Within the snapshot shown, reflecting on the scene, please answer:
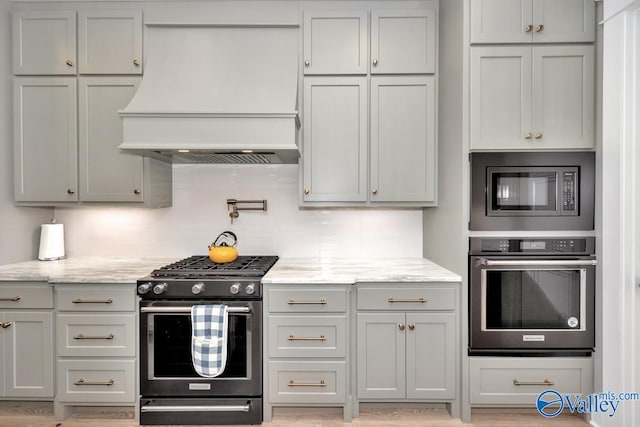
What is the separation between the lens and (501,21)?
236 centimetres

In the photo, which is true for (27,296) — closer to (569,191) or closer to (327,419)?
(327,419)

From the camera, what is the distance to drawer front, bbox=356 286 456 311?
7.99 ft

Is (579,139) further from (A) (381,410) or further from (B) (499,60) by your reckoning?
(A) (381,410)

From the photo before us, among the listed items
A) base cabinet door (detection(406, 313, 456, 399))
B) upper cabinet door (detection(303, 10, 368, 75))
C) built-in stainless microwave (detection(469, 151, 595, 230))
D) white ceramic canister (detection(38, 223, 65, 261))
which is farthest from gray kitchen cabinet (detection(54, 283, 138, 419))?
built-in stainless microwave (detection(469, 151, 595, 230))

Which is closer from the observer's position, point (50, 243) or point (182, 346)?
point (182, 346)

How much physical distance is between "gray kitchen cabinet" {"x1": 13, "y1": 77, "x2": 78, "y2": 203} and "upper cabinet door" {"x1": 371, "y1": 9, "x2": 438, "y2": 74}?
7.08 ft

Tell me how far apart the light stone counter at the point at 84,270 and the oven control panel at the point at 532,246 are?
2.10 metres

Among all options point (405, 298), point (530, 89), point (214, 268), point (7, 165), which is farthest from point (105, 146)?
point (530, 89)

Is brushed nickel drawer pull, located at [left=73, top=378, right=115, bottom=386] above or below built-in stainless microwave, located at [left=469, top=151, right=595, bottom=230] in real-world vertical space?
below

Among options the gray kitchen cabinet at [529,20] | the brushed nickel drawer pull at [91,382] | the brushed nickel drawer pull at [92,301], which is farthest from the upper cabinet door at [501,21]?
the brushed nickel drawer pull at [91,382]

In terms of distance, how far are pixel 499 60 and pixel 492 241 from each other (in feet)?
3.53

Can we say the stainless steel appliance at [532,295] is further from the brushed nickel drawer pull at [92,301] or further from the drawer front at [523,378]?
the brushed nickel drawer pull at [92,301]

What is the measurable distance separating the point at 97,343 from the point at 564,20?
341 cm

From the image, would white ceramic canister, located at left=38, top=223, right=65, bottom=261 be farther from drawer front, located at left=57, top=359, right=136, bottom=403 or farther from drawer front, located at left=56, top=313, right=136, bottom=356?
drawer front, located at left=57, top=359, right=136, bottom=403
